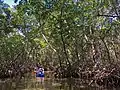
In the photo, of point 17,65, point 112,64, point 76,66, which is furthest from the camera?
point 17,65

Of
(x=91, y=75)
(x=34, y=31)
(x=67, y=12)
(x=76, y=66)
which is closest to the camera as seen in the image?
(x=91, y=75)

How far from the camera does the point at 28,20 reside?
20.4 m

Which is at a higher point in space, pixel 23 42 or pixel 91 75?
pixel 23 42

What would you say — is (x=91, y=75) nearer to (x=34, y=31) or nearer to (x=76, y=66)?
(x=76, y=66)

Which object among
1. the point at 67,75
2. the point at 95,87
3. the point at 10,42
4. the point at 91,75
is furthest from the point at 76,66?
the point at 10,42

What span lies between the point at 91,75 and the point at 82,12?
316 cm

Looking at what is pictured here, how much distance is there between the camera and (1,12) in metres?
17.3

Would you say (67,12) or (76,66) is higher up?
(67,12)

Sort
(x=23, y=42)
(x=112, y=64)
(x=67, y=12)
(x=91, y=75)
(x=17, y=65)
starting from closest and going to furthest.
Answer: (x=112, y=64), (x=91, y=75), (x=67, y=12), (x=17, y=65), (x=23, y=42)

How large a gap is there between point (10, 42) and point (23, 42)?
149 centimetres

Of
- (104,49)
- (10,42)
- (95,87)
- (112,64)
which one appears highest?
(10,42)

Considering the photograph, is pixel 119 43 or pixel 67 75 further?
pixel 67 75

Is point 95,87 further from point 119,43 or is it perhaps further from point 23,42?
point 23,42

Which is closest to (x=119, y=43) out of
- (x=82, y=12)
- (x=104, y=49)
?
(x=104, y=49)
